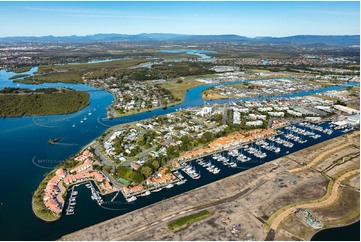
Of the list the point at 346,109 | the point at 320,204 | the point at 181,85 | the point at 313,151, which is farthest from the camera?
the point at 181,85

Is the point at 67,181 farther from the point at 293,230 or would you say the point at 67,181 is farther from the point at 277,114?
the point at 277,114

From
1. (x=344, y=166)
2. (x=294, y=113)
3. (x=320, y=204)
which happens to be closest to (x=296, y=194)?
(x=320, y=204)

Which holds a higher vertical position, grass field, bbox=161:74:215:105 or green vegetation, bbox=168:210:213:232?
grass field, bbox=161:74:215:105

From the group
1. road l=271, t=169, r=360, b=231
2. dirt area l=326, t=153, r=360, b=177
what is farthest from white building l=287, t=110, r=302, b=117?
road l=271, t=169, r=360, b=231

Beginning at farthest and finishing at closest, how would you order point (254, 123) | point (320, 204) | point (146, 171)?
point (254, 123)
point (146, 171)
point (320, 204)

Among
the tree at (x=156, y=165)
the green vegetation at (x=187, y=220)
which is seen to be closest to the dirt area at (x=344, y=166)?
the green vegetation at (x=187, y=220)

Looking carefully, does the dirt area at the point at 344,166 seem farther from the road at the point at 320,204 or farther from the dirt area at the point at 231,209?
the dirt area at the point at 231,209

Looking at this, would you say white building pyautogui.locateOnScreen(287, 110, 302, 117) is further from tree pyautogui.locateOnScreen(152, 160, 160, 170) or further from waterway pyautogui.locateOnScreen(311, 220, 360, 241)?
tree pyautogui.locateOnScreen(152, 160, 160, 170)
